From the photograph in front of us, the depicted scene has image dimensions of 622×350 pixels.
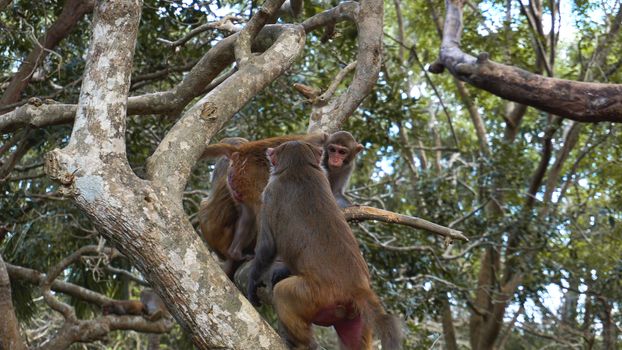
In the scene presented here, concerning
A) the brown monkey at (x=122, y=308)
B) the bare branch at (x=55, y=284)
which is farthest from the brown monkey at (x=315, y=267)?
the bare branch at (x=55, y=284)

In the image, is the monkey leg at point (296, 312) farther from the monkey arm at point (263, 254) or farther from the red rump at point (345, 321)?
the monkey arm at point (263, 254)

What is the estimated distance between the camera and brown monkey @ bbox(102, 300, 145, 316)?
7.95 meters

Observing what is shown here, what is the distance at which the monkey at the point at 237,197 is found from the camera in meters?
5.61

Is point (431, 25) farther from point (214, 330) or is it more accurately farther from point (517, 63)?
point (214, 330)

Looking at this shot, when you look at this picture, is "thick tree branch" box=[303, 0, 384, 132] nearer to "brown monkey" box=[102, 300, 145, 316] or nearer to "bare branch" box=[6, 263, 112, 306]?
"brown monkey" box=[102, 300, 145, 316]

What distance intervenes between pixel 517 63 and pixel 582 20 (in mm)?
1185

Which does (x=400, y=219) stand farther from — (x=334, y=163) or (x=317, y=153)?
(x=334, y=163)

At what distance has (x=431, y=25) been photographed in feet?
44.0

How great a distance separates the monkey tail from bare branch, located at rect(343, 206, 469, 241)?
0.79 meters

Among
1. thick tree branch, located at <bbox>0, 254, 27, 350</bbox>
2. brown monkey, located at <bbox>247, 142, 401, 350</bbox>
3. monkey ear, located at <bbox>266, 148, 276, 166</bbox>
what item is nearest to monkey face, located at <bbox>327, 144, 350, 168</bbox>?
monkey ear, located at <bbox>266, 148, 276, 166</bbox>

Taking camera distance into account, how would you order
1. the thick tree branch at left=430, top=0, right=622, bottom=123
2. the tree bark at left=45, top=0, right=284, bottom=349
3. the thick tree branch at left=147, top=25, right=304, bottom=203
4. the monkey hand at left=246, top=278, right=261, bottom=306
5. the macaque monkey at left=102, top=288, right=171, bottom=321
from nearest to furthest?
the tree bark at left=45, top=0, right=284, bottom=349
the thick tree branch at left=147, top=25, right=304, bottom=203
the monkey hand at left=246, top=278, right=261, bottom=306
the thick tree branch at left=430, top=0, right=622, bottom=123
the macaque monkey at left=102, top=288, right=171, bottom=321

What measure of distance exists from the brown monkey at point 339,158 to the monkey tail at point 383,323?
81.9 inches

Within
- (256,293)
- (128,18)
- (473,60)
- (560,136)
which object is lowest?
(256,293)

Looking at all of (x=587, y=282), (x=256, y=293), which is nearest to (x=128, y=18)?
(x=256, y=293)
